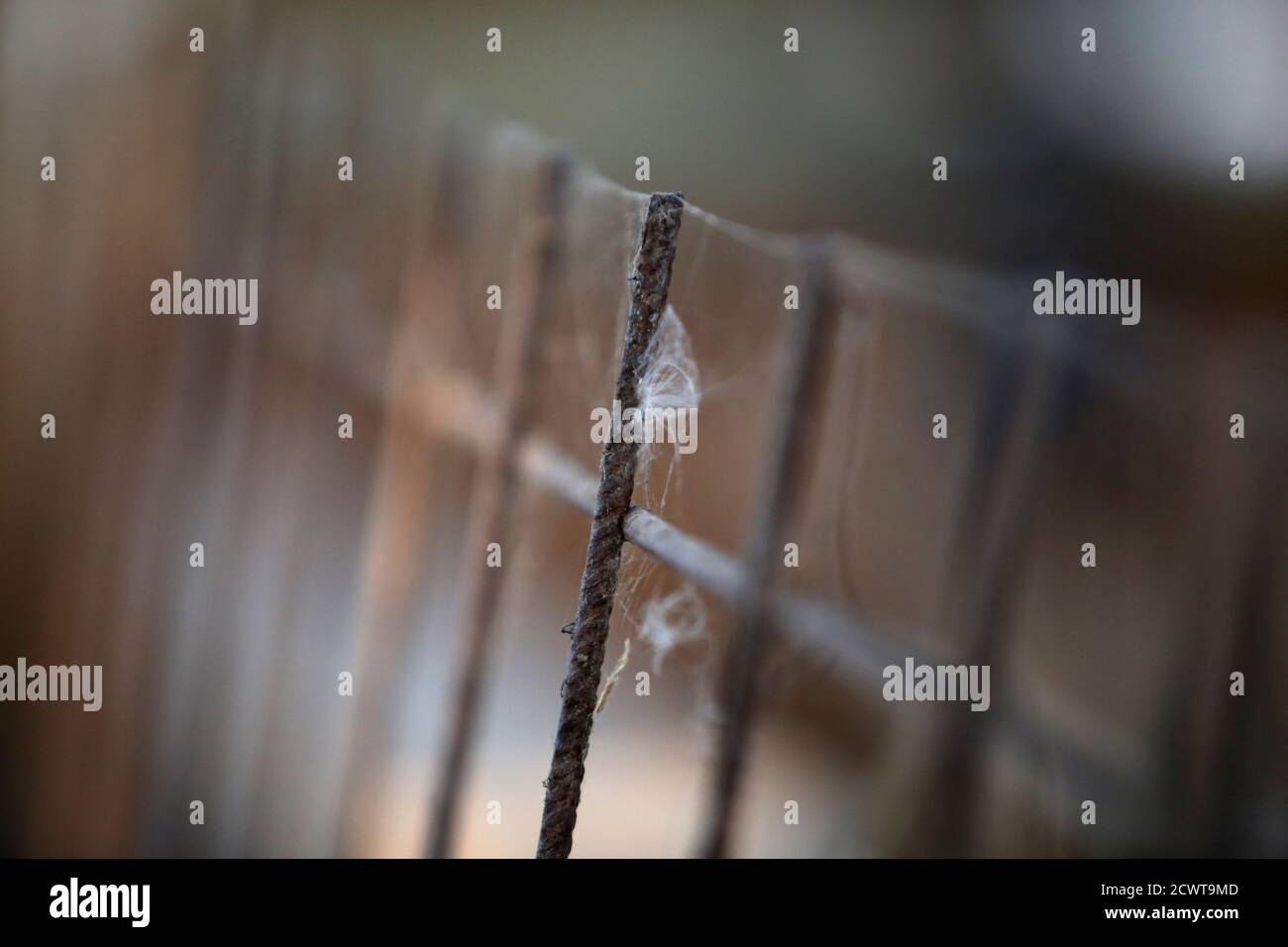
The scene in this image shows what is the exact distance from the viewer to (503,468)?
61.1 inches

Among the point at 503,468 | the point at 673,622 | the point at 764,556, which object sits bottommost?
the point at 673,622

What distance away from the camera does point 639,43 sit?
1.92 m

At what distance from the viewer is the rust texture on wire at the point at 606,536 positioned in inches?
28.7

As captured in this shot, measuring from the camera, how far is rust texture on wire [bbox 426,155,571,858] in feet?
4.78

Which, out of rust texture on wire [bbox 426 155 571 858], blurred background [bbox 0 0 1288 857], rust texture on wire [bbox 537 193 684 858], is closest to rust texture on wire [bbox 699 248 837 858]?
blurred background [bbox 0 0 1288 857]

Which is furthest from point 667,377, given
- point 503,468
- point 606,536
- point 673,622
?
point 673,622

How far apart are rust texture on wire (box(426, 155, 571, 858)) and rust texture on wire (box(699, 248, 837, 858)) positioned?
0.47m

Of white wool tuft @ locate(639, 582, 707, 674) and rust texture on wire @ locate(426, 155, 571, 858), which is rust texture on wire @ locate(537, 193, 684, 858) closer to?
white wool tuft @ locate(639, 582, 707, 674)

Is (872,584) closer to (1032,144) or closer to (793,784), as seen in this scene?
(793,784)

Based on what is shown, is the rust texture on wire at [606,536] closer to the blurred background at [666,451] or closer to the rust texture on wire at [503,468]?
the blurred background at [666,451]

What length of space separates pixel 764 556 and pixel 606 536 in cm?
41

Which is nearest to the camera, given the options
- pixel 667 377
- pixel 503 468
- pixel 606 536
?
pixel 606 536

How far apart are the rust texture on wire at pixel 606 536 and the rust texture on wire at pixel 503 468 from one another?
734 millimetres

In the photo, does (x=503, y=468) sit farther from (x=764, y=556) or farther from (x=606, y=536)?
(x=606, y=536)
